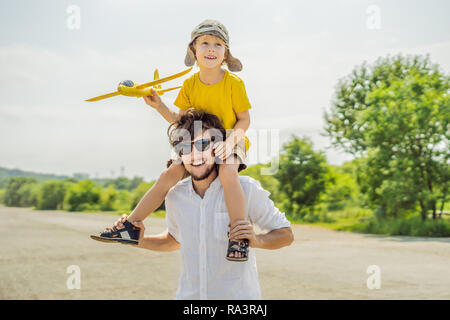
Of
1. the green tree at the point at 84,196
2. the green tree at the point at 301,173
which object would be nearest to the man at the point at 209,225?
the green tree at the point at 301,173

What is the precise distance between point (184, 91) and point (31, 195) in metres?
66.9

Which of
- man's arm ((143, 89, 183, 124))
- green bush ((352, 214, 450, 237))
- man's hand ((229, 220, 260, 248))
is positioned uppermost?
man's arm ((143, 89, 183, 124))

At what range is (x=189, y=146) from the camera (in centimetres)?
254

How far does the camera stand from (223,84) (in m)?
2.65

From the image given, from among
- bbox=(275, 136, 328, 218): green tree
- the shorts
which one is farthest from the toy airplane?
bbox=(275, 136, 328, 218): green tree

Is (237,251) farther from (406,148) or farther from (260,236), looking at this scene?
(406,148)

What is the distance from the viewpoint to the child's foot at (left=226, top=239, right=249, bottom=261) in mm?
2271

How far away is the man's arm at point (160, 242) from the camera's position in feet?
8.90

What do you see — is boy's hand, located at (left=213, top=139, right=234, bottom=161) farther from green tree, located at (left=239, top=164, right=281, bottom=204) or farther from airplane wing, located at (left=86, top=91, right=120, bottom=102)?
green tree, located at (left=239, top=164, right=281, bottom=204)

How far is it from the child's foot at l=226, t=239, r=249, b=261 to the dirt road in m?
16.7

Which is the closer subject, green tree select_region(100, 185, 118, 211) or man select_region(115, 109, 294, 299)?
man select_region(115, 109, 294, 299)

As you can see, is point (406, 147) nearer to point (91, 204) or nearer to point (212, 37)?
point (212, 37)

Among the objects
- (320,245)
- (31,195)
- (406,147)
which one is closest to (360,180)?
(406,147)

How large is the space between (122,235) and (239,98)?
1066 mm
